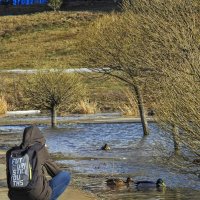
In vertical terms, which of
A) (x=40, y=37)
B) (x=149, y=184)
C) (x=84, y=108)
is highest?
(x=40, y=37)

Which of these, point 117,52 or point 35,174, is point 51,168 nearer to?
point 35,174

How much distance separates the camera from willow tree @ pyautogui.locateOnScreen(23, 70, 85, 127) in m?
30.1

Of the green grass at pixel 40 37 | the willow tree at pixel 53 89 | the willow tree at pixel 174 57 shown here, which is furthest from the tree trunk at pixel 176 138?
the green grass at pixel 40 37

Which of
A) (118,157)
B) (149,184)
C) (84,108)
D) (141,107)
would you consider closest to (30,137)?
(149,184)

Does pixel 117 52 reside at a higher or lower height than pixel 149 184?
higher

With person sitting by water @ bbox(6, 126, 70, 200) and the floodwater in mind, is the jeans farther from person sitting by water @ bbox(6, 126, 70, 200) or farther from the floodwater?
the floodwater

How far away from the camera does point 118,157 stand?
19719mm

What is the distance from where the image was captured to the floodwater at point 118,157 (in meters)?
13.8

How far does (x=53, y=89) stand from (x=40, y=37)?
55.2 metres

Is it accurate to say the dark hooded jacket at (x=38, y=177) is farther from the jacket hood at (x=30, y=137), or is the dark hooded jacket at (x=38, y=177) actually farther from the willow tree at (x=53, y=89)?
the willow tree at (x=53, y=89)

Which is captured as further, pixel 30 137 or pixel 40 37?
pixel 40 37

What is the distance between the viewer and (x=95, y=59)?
24359 mm

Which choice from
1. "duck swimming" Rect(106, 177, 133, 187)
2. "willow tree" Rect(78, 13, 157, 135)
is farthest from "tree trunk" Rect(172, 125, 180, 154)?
"willow tree" Rect(78, 13, 157, 135)

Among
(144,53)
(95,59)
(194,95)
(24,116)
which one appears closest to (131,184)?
(194,95)
